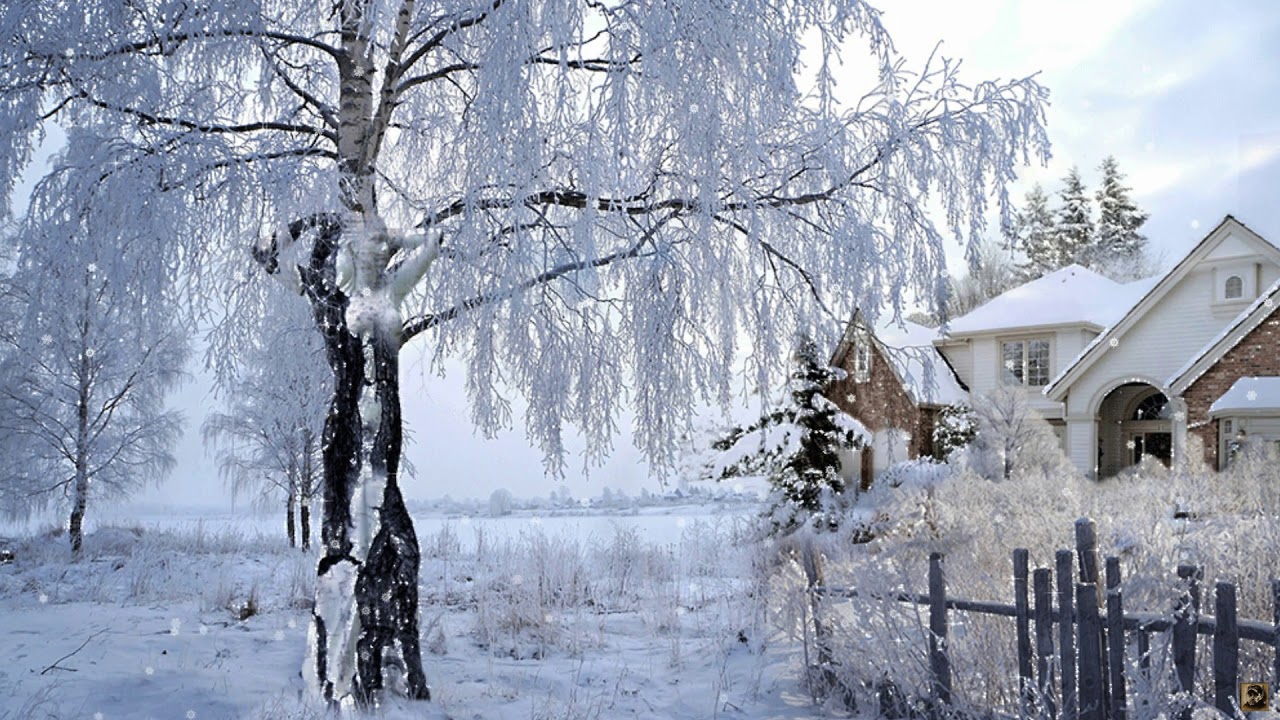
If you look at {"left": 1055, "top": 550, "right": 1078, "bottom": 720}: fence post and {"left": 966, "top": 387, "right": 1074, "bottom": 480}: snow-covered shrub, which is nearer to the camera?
{"left": 1055, "top": 550, "right": 1078, "bottom": 720}: fence post

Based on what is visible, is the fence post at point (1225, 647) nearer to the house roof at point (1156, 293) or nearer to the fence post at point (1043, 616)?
the fence post at point (1043, 616)

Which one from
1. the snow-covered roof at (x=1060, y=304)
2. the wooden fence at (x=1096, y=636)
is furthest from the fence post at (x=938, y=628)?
the snow-covered roof at (x=1060, y=304)

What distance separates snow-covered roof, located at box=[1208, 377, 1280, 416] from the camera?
16234 mm

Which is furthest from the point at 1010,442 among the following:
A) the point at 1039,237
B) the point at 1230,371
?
the point at 1039,237

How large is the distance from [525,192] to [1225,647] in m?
4.30

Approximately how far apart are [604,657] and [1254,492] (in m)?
11.0

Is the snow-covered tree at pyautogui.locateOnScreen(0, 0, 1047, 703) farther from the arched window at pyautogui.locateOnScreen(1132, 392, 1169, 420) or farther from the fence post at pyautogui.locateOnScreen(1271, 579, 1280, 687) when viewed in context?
the arched window at pyautogui.locateOnScreen(1132, 392, 1169, 420)

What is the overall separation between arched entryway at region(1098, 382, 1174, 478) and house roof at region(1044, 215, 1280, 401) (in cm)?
266

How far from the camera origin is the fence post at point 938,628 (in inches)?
220

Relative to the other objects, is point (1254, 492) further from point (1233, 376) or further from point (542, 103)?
point (542, 103)

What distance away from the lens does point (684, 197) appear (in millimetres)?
5832

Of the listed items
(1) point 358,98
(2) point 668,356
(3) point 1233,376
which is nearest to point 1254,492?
(3) point 1233,376

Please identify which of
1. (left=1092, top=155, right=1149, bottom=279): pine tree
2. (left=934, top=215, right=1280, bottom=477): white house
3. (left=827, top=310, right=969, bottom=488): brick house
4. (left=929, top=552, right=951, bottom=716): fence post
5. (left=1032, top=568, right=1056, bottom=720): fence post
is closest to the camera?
(left=1032, top=568, right=1056, bottom=720): fence post

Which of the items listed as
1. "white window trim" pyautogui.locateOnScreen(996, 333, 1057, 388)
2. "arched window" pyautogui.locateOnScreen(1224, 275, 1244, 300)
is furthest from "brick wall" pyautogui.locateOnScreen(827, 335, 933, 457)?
"arched window" pyautogui.locateOnScreen(1224, 275, 1244, 300)
